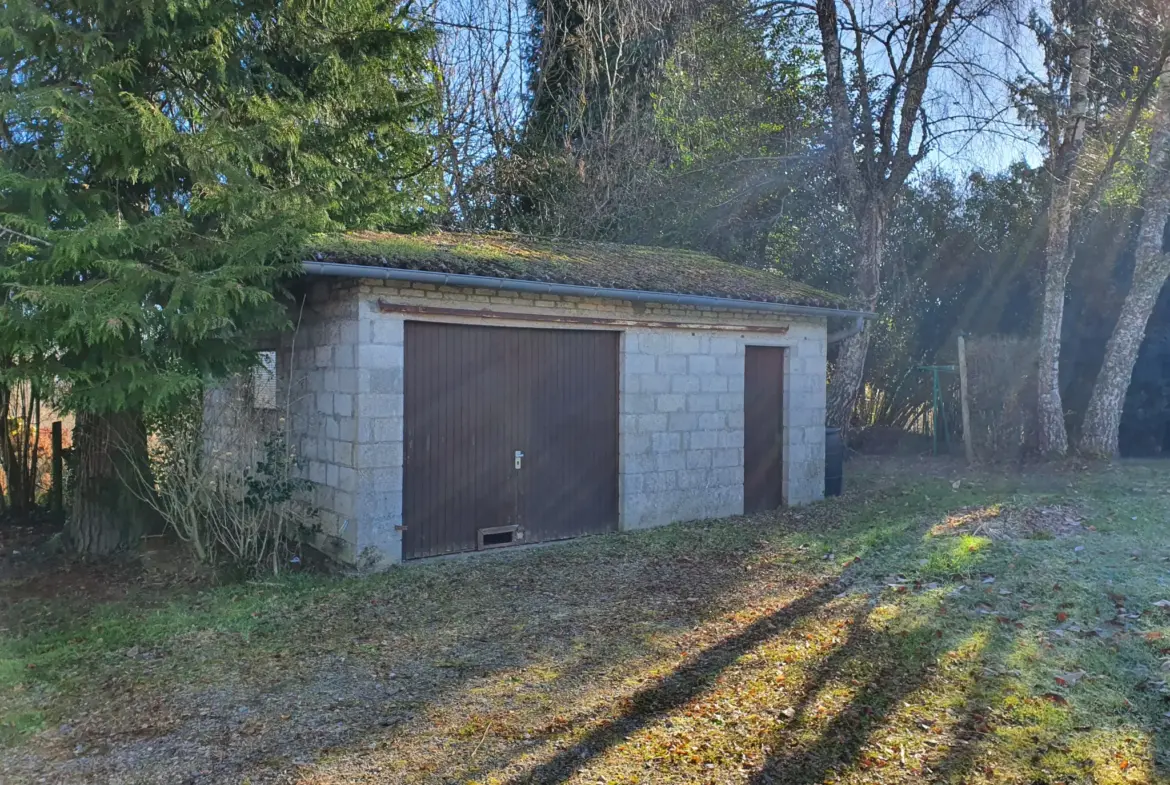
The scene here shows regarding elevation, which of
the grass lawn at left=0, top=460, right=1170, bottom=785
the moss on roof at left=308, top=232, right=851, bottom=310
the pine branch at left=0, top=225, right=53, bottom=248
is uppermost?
the moss on roof at left=308, top=232, right=851, bottom=310

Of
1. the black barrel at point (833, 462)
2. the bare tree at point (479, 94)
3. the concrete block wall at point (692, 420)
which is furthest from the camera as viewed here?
the bare tree at point (479, 94)

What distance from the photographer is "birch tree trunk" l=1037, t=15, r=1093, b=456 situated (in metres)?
12.5

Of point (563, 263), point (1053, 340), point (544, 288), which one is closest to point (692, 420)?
point (563, 263)

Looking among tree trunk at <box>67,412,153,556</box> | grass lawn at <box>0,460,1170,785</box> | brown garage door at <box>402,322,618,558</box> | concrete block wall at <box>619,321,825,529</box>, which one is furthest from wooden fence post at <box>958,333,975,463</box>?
tree trunk at <box>67,412,153,556</box>

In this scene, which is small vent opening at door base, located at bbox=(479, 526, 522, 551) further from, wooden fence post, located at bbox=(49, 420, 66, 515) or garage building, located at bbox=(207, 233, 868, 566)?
wooden fence post, located at bbox=(49, 420, 66, 515)

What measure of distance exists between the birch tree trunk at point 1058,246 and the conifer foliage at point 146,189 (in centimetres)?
1104

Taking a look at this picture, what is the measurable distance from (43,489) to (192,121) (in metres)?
6.05

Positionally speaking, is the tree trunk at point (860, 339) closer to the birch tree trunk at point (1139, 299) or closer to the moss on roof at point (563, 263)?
the moss on roof at point (563, 263)

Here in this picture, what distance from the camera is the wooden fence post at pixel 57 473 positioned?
977cm

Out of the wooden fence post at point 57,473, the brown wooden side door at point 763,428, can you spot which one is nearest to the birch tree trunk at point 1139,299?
the brown wooden side door at point 763,428

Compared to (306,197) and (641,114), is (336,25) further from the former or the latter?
(641,114)

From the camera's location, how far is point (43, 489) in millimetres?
10250

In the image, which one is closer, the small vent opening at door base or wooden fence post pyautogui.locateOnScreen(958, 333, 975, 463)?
the small vent opening at door base

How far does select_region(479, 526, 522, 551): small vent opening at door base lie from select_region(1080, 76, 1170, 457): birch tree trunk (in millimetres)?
10169
